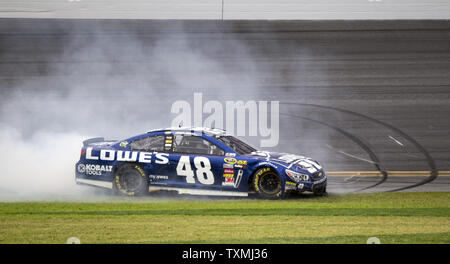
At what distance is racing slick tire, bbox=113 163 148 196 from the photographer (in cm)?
1052

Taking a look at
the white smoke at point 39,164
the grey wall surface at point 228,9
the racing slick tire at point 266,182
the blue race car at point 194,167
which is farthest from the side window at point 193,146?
the grey wall surface at point 228,9

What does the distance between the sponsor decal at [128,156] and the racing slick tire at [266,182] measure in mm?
1568

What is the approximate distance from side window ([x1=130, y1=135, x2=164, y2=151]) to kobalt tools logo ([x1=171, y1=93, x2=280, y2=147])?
3.81 meters

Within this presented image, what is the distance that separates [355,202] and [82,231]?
4.37 meters

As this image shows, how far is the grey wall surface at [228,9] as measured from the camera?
65.9ft

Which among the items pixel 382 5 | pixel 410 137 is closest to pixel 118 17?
pixel 382 5

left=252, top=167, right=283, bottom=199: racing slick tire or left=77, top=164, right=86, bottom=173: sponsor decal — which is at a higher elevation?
left=77, top=164, right=86, bottom=173: sponsor decal

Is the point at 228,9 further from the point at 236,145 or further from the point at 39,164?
the point at 236,145

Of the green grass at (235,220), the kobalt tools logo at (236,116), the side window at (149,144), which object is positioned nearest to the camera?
the green grass at (235,220)

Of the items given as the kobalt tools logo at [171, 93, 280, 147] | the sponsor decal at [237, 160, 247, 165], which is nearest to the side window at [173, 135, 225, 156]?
the sponsor decal at [237, 160, 247, 165]

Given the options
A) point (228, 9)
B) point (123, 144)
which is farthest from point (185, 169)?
point (228, 9)

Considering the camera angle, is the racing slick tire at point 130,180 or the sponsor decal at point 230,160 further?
the racing slick tire at point 130,180

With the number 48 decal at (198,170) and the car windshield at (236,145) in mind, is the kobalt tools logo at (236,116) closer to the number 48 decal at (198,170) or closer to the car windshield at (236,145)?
the car windshield at (236,145)

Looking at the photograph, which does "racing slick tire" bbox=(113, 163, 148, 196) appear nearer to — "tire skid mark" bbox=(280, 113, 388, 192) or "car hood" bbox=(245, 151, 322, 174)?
"car hood" bbox=(245, 151, 322, 174)
